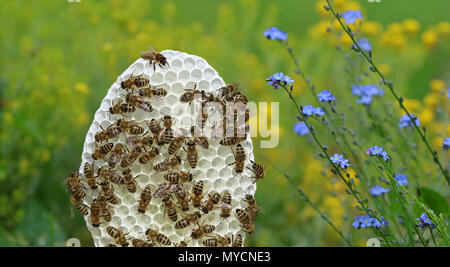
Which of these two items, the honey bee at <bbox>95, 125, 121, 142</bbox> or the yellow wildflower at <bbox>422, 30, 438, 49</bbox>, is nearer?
the honey bee at <bbox>95, 125, 121, 142</bbox>

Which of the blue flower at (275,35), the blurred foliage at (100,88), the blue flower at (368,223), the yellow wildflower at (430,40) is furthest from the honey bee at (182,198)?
the yellow wildflower at (430,40)

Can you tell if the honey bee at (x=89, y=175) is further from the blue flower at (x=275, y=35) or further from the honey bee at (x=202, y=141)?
the blue flower at (x=275, y=35)

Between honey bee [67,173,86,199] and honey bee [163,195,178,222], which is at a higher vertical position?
honey bee [67,173,86,199]

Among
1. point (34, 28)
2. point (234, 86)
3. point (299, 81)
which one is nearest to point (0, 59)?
point (34, 28)

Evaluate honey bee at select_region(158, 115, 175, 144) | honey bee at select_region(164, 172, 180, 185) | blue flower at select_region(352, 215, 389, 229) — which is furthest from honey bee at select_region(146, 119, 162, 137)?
blue flower at select_region(352, 215, 389, 229)

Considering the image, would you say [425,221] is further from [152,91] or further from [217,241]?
[152,91]

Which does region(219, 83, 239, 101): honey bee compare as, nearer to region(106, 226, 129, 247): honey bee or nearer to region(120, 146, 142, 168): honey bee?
region(120, 146, 142, 168): honey bee
